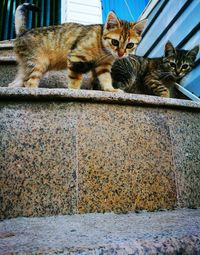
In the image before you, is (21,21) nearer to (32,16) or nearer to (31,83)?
(31,83)

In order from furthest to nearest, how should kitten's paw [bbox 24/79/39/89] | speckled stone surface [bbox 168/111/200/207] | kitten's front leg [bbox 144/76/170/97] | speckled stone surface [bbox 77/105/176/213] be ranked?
kitten's front leg [bbox 144/76/170/97] < kitten's paw [bbox 24/79/39/89] < speckled stone surface [bbox 168/111/200/207] < speckled stone surface [bbox 77/105/176/213]

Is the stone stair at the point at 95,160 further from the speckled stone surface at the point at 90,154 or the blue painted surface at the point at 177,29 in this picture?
the blue painted surface at the point at 177,29

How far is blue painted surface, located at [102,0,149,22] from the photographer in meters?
3.61

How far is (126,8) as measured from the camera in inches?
144

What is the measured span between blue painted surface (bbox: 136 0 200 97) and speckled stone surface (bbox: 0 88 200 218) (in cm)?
111

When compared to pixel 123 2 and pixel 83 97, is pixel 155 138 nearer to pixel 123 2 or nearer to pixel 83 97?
pixel 83 97

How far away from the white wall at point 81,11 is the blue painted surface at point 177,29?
1.07 metres

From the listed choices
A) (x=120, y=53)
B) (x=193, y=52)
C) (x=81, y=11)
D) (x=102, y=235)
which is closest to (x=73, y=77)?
(x=120, y=53)

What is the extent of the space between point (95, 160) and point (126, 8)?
2.80 meters

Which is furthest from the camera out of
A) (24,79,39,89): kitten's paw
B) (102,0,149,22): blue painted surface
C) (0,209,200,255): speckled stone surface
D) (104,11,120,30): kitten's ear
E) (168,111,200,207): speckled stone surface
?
(102,0,149,22): blue painted surface

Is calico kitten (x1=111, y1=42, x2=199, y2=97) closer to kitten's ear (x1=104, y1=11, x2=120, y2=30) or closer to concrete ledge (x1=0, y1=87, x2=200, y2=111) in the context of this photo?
kitten's ear (x1=104, y1=11, x2=120, y2=30)

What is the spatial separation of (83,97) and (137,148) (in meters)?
0.37

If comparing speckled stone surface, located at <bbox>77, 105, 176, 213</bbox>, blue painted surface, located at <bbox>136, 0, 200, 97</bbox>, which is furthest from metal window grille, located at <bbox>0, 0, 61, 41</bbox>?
speckled stone surface, located at <bbox>77, 105, 176, 213</bbox>

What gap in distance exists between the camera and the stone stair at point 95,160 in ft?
4.04
